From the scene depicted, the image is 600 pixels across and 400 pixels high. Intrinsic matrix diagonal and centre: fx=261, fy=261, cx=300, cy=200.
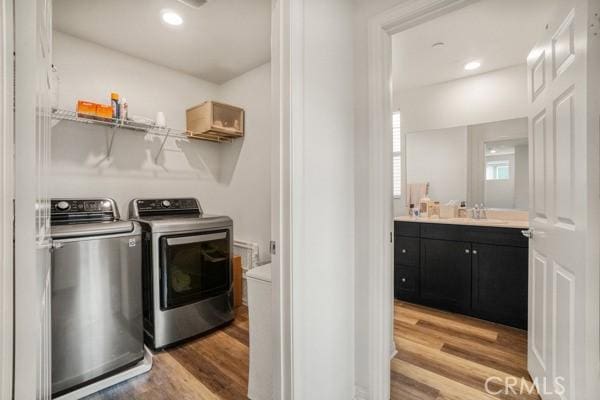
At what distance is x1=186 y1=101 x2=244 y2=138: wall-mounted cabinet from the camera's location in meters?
2.52

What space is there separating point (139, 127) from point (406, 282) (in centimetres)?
305

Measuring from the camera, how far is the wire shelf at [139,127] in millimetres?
1956

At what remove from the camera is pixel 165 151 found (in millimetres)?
2689

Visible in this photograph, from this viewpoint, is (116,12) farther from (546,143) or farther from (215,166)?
(546,143)

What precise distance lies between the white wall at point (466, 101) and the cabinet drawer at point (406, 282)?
1.74 metres

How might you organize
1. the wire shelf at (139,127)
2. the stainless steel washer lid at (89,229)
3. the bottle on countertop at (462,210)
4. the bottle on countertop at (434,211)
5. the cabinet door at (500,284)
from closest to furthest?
Result: the stainless steel washer lid at (89,229) < the wire shelf at (139,127) < the cabinet door at (500,284) < the bottle on countertop at (462,210) < the bottle on countertop at (434,211)

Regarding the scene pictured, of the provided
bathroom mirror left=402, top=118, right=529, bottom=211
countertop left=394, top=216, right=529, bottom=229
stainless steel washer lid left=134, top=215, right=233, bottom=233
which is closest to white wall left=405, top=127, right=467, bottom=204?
bathroom mirror left=402, top=118, right=529, bottom=211

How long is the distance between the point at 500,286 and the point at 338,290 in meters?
1.89

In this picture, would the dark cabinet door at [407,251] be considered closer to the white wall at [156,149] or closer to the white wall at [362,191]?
the white wall at [156,149]

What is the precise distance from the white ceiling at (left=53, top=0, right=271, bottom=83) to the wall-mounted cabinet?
0.44 m

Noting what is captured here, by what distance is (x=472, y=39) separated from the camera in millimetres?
2193

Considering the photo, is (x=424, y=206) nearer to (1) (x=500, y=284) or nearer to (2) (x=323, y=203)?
(1) (x=500, y=284)
